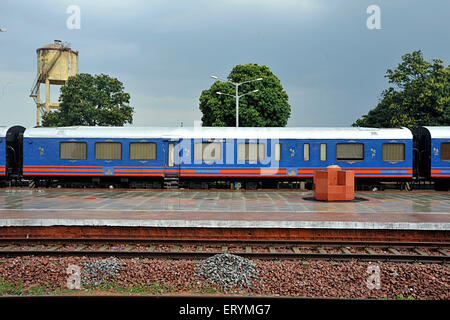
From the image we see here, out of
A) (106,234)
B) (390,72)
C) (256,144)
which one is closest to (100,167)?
(256,144)

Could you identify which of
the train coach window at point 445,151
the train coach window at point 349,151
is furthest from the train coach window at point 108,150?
the train coach window at point 445,151

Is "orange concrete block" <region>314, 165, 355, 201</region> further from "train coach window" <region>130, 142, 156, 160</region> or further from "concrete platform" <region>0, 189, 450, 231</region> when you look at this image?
"train coach window" <region>130, 142, 156, 160</region>

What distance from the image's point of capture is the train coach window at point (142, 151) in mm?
22219

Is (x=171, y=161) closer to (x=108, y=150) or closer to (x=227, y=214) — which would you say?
(x=108, y=150)

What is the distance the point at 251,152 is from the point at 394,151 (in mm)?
8896

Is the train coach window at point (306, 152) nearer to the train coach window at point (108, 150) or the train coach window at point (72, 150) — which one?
the train coach window at point (108, 150)

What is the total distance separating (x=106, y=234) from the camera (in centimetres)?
1119

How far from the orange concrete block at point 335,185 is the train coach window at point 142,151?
10.4 m

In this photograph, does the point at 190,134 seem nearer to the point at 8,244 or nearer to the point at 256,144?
the point at 256,144

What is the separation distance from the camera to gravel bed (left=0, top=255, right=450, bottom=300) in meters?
7.02

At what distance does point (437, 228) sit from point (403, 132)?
42.3ft

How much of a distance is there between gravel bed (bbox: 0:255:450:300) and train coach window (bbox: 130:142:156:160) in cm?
1363

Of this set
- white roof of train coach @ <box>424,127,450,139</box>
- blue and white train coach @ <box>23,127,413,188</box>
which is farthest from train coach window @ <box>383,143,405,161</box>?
white roof of train coach @ <box>424,127,450,139</box>

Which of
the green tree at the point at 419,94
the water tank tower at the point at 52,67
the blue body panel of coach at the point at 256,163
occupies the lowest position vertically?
the blue body panel of coach at the point at 256,163
